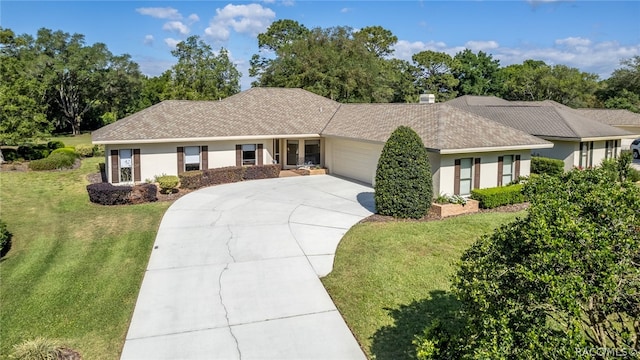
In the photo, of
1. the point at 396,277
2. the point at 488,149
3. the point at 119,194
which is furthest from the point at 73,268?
the point at 488,149

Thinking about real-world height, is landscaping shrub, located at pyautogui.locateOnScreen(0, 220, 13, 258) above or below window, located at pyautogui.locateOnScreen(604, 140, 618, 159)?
below

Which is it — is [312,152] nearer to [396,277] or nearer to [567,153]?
[567,153]

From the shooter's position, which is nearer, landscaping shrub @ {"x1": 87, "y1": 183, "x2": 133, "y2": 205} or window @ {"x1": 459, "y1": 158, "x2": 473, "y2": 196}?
landscaping shrub @ {"x1": 87, "y1": 183, "x2": 133, "y2": 205}

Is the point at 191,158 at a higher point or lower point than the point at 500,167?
→ higher

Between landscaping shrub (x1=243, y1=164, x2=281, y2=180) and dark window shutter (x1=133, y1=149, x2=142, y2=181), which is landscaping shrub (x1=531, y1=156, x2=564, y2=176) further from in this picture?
dark window shutter (x1=133, y1=149, x2=142, y2=181)

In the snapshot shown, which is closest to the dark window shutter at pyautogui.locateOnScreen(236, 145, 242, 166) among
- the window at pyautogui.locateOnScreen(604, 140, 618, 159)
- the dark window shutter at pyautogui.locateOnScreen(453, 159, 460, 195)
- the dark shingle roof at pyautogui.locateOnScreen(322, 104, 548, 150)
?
the dark shingle roof at pyautogui.locateOnScreen(322, 104, 548, 150)

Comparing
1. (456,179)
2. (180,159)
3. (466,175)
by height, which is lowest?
(456,179)

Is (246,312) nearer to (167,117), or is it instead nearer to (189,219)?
(189,219)
